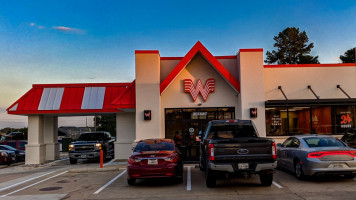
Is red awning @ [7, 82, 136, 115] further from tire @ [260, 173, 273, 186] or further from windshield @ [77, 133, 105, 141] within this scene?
tire @ [260, 173, 273, 186]

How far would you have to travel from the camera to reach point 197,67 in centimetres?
1870

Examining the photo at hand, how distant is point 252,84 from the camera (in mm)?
17953

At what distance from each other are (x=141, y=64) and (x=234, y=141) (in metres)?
9.43

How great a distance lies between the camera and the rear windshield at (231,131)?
11.9 meters

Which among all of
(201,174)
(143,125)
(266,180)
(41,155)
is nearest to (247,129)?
(266,180)

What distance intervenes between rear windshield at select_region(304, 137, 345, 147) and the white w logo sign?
23.6 ft

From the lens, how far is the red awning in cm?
2053

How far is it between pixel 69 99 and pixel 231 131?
40.5ft

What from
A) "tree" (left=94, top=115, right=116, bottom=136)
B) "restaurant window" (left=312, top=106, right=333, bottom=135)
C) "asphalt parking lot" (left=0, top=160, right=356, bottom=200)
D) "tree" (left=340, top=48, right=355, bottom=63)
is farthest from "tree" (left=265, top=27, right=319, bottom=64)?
"asphalt parking lot" (left=0, top=160, right=356, bottom=200)

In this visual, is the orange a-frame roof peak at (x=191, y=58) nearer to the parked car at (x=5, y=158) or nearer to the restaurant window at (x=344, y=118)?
the restaurant window at (x=344, y=118)

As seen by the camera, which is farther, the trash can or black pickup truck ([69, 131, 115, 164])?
the trash can

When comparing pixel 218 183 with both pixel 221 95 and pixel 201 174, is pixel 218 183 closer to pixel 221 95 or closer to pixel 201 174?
pixel 201 174

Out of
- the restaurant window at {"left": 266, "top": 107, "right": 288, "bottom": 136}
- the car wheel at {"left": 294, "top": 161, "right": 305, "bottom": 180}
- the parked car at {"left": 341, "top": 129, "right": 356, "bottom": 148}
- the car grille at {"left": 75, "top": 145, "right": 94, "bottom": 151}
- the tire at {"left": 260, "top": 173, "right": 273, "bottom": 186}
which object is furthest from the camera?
the car grille at {"left": 75, "top": 145, "right": 94, "bottom": 151}

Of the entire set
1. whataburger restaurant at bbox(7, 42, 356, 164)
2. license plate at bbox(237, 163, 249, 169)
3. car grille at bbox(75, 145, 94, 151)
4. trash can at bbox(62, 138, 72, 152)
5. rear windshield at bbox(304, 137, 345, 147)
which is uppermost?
whataburger restaurant at bbox(7, 42, 356, 164)
